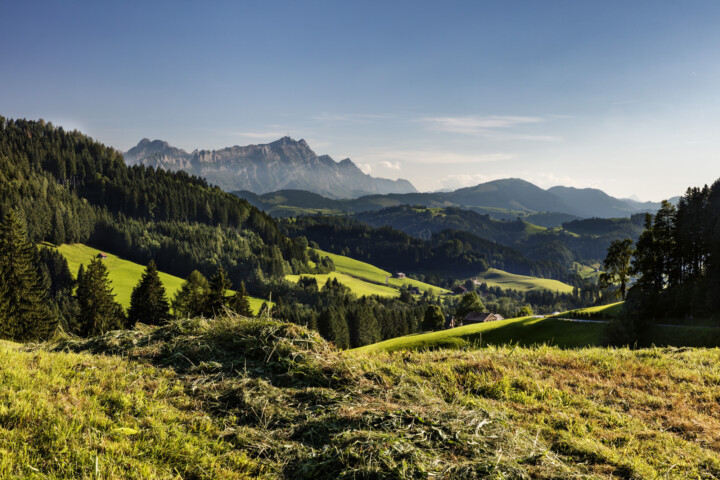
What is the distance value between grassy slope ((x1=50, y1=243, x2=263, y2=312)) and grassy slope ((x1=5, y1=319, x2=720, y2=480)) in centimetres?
11333

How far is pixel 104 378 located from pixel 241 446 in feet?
8.74

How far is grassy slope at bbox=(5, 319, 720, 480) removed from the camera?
3.98 metres

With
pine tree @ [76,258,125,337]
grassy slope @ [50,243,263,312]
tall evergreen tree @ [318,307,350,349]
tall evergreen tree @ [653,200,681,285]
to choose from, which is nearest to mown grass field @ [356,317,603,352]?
tall evergreen tree @ [653,200,681,285]

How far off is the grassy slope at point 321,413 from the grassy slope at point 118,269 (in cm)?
11333

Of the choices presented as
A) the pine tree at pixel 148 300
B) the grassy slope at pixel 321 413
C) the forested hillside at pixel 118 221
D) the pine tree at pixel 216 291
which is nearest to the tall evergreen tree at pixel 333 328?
the pine tree at pixel 216 291

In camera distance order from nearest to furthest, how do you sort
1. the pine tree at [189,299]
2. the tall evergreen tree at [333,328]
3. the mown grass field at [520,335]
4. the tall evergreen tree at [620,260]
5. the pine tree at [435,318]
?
the mown grass field at [520,335] < the tall evergreen tree at [620,260] < the pine tree at [189,299] < the tall evergreen tree at [333,328] < the pine tree at [435,318]

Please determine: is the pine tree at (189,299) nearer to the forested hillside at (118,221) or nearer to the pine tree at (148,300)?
the pine tree at (148,300)

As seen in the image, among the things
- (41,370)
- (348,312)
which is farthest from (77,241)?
(41,370)

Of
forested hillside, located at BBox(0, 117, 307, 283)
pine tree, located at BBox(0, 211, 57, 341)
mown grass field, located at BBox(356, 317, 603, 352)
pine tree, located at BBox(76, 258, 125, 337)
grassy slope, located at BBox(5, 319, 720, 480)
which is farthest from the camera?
forested hillside, located at BBox(0, 117, 307, 283)

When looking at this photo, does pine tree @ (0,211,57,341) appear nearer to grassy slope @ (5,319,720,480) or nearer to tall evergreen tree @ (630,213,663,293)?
grassy slope @ (5,319,720,480)

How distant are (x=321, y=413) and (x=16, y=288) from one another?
48.6 meters

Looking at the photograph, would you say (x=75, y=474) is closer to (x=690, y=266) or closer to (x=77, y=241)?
(x=690, y=266)

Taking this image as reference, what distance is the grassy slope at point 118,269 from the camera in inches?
4636

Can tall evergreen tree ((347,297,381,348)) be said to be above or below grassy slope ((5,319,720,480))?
below
